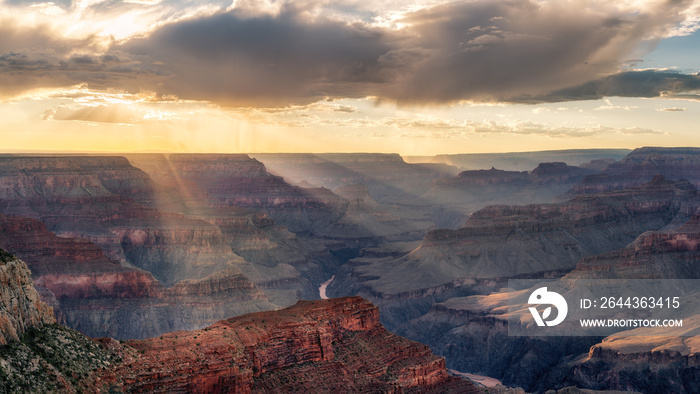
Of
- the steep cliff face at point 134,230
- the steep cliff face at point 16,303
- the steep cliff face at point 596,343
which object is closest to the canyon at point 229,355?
the steep cliff face at point 16,303

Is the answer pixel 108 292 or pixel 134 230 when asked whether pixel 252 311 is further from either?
pixel 134 230

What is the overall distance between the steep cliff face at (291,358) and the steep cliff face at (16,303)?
6074mm

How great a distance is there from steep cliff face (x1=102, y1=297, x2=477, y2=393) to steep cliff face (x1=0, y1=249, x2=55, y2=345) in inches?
239

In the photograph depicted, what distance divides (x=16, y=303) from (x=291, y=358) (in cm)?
2283

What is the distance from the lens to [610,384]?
118188mm

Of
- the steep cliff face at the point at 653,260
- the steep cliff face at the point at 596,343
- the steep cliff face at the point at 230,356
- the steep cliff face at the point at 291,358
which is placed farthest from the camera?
the steep cliff face at the point at 653,260

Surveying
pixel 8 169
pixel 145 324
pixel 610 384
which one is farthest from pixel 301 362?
pixel 8 169

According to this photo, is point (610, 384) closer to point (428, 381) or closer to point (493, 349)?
point (493, 349)

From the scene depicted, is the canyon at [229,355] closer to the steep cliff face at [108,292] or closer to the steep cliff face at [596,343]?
the steep cliff face at [596,343]

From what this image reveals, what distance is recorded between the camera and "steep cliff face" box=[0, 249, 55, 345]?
4775cm

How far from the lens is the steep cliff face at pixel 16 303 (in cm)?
4775

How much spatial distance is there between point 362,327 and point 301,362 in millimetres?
10282

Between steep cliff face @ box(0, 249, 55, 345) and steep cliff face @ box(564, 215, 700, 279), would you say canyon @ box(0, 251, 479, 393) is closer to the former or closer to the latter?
steep cliff face @ box(0, 249, 55, 345)

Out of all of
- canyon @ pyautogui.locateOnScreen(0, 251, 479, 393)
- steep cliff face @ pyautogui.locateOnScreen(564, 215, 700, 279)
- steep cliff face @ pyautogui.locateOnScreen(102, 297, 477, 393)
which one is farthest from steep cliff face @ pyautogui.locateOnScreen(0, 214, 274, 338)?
steep cliff face @ pyautogui.locateOnScreen(102, 297, 477, 393)
